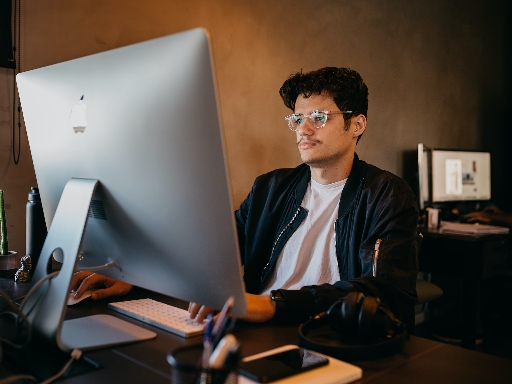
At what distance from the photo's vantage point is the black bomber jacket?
1280 millimetres

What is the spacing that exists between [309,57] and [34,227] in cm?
203

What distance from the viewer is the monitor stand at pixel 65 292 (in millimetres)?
935

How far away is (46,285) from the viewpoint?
990 mm

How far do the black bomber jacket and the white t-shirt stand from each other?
0.03 metres

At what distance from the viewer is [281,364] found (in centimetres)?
86

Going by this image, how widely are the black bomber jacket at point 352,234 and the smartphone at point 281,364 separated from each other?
0.84 ft

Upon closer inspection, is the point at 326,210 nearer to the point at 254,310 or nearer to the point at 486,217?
the point at 254,310

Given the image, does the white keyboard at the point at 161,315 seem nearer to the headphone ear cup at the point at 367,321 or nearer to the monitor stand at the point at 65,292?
the monitor stand at the point at 65,292

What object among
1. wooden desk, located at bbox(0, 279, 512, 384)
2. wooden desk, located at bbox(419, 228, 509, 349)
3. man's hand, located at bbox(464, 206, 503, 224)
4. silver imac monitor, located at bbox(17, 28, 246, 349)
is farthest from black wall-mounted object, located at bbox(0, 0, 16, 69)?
man's hand, located at bbox(464, 206, 503, 224)

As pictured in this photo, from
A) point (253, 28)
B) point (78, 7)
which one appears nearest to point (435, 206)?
point (253, 28)

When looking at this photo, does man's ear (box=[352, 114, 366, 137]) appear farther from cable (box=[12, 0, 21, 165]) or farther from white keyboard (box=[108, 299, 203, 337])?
cable (box=[12, 0, 21, 165])

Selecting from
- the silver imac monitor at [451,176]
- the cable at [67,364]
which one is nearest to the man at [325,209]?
the cable at [67,364]

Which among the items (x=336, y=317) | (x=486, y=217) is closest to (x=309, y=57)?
(x=486, y=217)

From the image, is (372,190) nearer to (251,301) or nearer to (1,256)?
(251,301)
